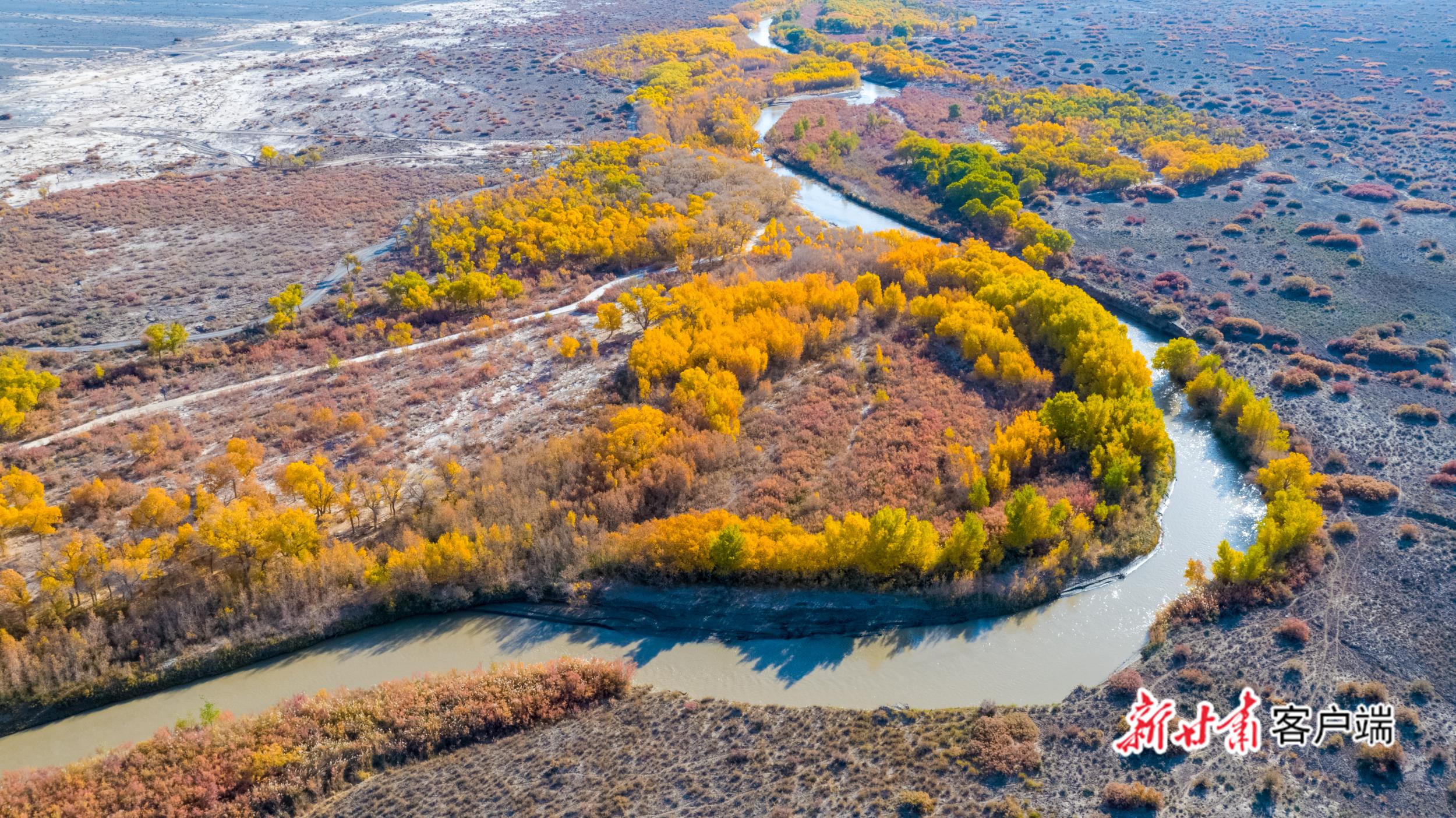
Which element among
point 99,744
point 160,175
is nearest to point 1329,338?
point 99,744

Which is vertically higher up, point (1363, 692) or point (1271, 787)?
point (1363, 692)

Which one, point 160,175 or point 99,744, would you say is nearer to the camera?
point 99,744

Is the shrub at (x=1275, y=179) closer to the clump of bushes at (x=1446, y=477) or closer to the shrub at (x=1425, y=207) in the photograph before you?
the shrub at (x=1425, y=207)

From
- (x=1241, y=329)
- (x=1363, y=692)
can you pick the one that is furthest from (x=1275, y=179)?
(x=1363, y=692)

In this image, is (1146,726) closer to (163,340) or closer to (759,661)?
(759,661)

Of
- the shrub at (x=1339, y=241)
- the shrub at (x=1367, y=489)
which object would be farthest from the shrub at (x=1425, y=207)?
the shrub at (x=1367, y=489)

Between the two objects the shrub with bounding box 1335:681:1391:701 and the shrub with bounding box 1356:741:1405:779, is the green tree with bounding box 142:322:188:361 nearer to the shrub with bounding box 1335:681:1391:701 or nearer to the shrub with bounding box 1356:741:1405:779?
the shrub with bounding box 1335:681:1391:701

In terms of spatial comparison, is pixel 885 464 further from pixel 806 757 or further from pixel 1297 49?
pixel 1297 49
